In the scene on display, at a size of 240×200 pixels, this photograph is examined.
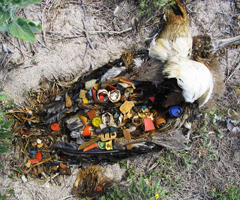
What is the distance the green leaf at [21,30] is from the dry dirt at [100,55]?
3.53ft

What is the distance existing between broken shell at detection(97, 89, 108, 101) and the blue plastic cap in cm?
100

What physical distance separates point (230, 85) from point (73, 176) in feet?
10.8

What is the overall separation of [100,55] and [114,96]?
0.91 m

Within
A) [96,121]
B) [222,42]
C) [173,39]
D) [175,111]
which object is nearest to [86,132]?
[96,121]

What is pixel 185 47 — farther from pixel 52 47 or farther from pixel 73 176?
pixel 73 176

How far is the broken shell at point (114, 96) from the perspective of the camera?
2.82 meters

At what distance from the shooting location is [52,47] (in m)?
3.20

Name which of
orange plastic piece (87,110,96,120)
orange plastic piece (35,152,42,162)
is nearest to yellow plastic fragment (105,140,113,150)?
orange plastic piece (87,110,96,120)

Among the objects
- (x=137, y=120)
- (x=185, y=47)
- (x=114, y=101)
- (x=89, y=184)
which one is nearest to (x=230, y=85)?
(x=185, y=47)

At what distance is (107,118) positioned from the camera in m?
2.91

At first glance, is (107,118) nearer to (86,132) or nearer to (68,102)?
(86,132)

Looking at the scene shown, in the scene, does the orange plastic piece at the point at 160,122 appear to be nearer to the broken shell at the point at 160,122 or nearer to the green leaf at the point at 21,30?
the broken shell at the point at 160,122

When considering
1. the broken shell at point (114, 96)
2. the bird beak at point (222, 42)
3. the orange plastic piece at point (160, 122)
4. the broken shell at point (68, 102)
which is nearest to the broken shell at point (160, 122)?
the orange plastic piece at point (160, 122)

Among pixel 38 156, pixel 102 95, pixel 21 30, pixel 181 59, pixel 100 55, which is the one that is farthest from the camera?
pixel 100 55
